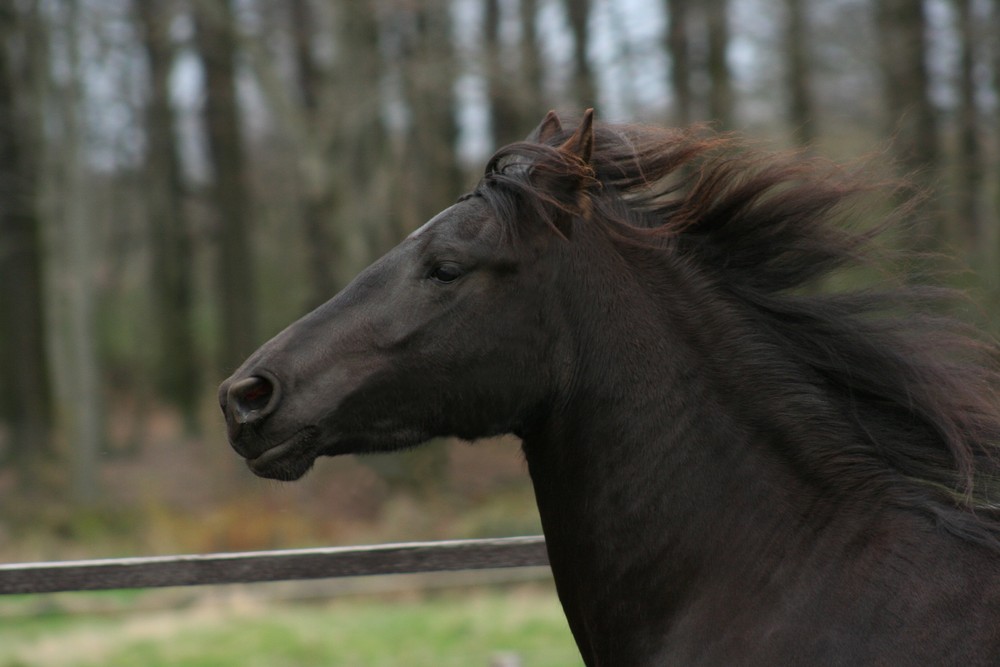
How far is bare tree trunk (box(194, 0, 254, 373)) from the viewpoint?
17.5m

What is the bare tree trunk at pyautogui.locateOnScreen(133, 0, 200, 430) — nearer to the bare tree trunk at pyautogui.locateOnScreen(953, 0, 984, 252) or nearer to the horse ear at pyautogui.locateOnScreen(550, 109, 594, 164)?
the bare tree trunk at pyautogui.locateOnScreen(953, 0, 984, 252)

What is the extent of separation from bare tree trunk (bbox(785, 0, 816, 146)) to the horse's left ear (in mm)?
12735

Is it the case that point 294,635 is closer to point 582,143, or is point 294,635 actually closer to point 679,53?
point 582,143

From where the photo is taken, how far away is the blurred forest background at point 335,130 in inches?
534

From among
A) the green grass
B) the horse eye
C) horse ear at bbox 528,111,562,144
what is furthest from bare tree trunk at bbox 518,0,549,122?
the horse eye

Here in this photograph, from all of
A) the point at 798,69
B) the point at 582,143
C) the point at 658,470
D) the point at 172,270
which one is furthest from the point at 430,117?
the point at 658,470

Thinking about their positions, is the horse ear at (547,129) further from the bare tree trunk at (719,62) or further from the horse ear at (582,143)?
the bare tree trunk at (719,62)

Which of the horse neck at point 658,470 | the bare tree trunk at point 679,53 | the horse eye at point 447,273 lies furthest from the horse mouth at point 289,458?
the bare tree trunk at point 679,53

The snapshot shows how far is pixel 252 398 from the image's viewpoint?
275 cm

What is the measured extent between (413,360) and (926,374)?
127 cm

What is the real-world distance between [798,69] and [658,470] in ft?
46.8

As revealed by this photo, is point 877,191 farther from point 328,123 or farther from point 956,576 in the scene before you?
point 328,123

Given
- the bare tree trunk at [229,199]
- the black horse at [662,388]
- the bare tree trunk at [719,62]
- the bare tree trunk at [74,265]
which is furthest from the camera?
the bare tree trunk at [229,199]

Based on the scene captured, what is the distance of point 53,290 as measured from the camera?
1554 cm
